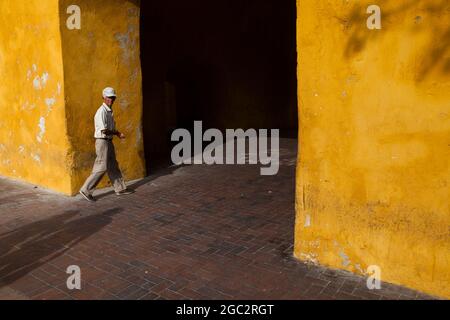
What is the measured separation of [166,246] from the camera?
18.2 ft

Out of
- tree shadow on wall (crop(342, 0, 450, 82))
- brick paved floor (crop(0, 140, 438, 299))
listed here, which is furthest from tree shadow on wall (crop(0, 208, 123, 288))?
tree shadow on wall (crop(342, 0, 450, 82))

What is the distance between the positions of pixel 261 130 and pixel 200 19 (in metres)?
4.32

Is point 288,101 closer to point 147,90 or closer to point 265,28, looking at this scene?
point 265,28

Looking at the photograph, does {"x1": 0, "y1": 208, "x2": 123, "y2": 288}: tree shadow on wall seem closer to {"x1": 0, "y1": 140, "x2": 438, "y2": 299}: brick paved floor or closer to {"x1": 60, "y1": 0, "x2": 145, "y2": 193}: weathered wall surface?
{"x1": 0, "y1": 140, "x2": 438, "y2": 299}: brick paved floor

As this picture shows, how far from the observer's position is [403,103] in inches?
161

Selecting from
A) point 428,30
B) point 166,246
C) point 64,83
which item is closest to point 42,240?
point 166,246

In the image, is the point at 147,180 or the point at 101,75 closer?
the point at 101,75

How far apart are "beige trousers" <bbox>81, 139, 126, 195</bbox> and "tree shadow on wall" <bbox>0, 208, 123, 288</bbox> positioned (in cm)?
76

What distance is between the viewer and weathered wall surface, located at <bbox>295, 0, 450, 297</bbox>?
396 cm

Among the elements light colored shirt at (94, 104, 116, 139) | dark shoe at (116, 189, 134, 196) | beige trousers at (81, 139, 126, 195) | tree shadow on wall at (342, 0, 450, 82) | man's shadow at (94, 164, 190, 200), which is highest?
tree shadow on wall at (342, 0, 450, 82)

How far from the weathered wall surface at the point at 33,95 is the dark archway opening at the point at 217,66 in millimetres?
3283

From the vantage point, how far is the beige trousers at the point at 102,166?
7559 millimetres

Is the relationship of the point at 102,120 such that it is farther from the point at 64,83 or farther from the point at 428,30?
the point at 428,30

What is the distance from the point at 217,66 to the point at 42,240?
955cm
